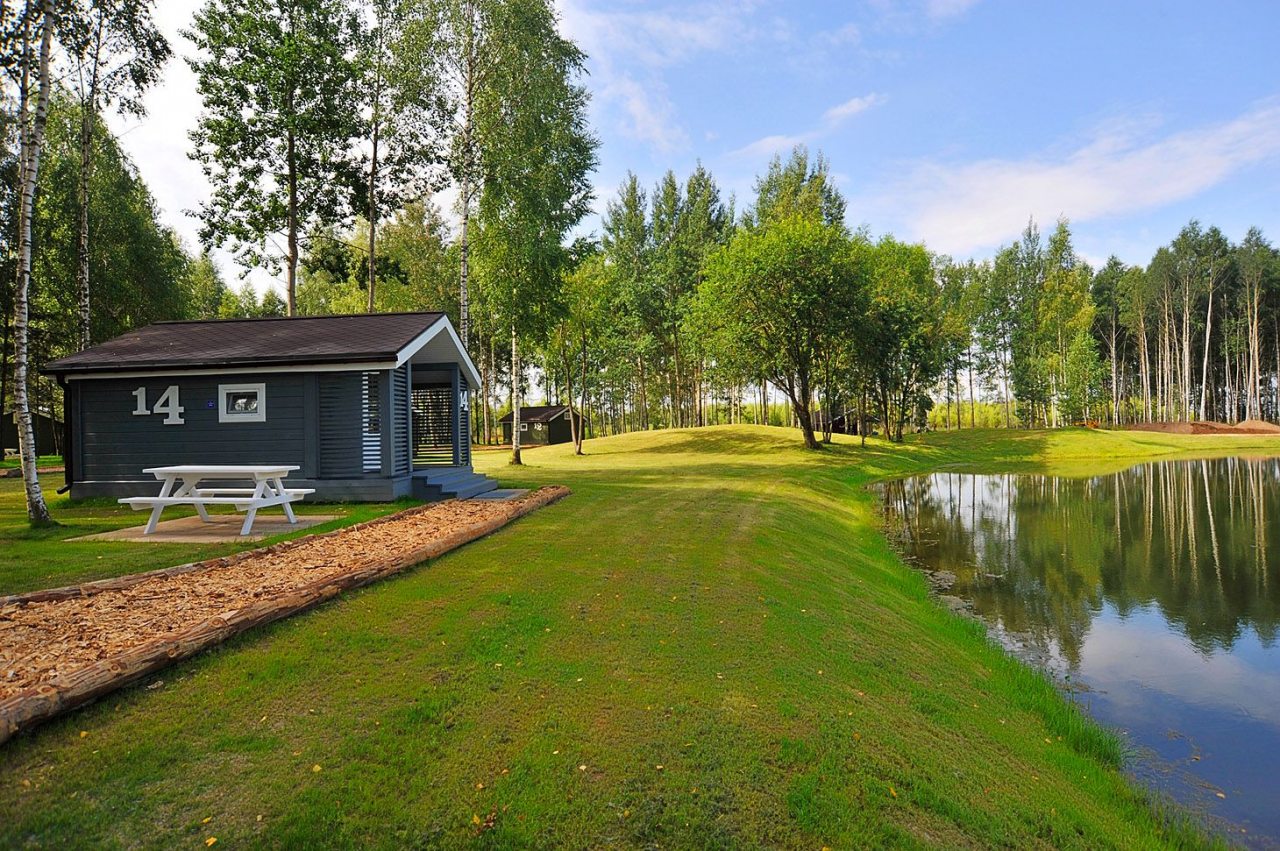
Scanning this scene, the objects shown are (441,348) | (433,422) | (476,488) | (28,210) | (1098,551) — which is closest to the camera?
(28,210)

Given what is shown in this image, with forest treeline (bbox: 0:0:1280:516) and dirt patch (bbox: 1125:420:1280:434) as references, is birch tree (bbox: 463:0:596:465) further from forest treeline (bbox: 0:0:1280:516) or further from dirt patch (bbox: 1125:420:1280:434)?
dirt patch (bbox: 1125:420:1280:434)

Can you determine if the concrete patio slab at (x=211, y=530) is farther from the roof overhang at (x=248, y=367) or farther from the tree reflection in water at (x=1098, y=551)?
the tree reflection in water at (x=1098, y=551)

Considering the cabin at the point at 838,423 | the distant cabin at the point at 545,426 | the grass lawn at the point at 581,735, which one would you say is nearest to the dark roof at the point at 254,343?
the grass lawn at the point at 581,735

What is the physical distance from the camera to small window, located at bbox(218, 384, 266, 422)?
13.9 m

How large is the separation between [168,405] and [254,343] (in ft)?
7.21

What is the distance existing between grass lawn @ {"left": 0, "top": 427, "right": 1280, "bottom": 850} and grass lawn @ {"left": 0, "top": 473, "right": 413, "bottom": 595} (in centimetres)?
328

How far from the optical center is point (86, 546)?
29.2 ft

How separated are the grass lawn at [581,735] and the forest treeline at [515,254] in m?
8.98

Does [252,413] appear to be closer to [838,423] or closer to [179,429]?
[179,429]

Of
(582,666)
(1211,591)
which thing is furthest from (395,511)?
(1211,591)

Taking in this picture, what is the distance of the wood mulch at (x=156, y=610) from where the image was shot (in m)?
4.09

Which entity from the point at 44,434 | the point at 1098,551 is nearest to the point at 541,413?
the point at 44,434

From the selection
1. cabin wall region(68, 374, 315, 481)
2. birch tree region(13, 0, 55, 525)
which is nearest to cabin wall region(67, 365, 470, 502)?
cabin wall region(68, 374, 315, 481)

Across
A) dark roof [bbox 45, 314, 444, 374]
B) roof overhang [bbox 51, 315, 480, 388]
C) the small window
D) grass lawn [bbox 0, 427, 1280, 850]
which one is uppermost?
dark roof [bbox 45, 314, 444, 374]
